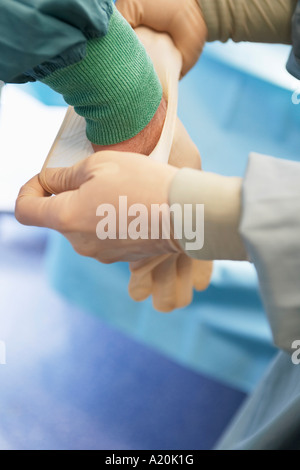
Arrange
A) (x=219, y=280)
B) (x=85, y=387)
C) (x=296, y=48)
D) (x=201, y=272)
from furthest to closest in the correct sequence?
(x=85, y=387) → (x=219, y=280) → (x=201, y=272) → (x=296, y=48)

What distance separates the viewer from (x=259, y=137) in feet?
4.12

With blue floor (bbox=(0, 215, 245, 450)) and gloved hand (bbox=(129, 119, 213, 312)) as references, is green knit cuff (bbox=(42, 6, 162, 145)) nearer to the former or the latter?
gloved hand (bbox=(129, 119, 213, 312))

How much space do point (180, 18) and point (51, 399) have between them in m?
0.79

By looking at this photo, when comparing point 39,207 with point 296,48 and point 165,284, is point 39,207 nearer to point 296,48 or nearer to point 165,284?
point 165,284

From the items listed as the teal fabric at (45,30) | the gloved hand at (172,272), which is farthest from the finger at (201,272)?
the teal fabric at (45,30)

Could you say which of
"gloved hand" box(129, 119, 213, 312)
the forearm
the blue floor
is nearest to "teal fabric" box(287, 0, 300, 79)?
the forearm

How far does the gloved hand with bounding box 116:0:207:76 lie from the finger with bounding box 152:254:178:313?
0.95ft

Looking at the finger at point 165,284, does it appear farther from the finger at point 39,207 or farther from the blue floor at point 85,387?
the blue floor at point 85,387

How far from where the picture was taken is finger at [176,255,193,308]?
0.83 m

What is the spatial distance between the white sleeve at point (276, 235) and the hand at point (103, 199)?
0.10 metres

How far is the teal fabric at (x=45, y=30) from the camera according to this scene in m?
0.53

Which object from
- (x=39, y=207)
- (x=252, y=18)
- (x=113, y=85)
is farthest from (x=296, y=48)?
(x=39, y=207)

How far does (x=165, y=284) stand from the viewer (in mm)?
820

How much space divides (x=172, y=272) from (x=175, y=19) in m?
0.34
